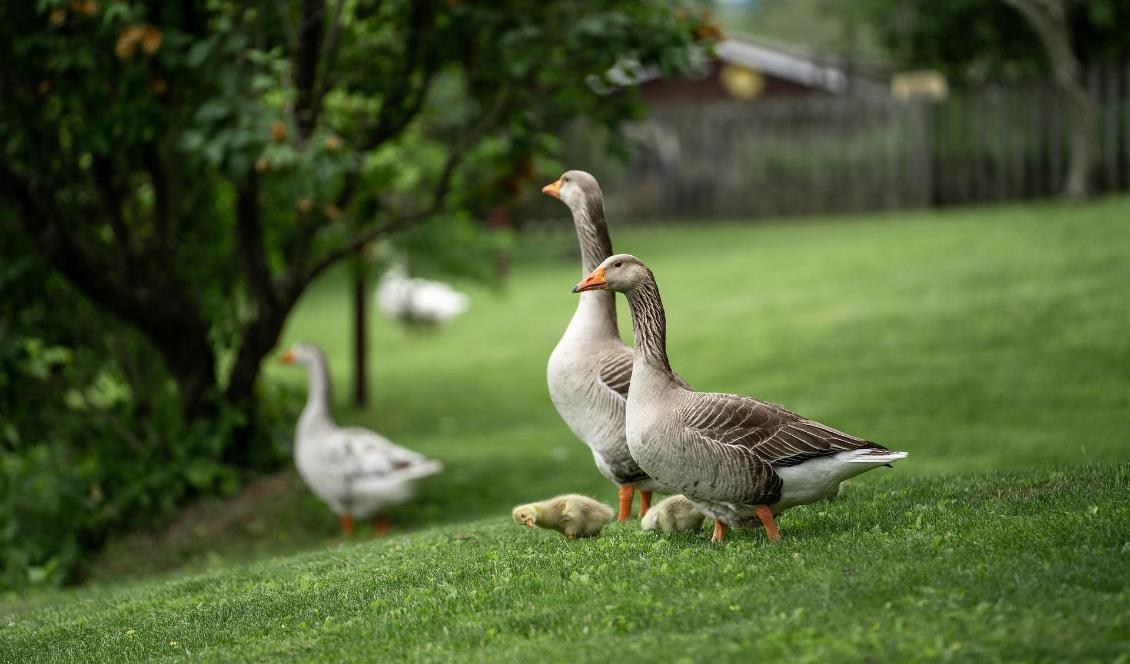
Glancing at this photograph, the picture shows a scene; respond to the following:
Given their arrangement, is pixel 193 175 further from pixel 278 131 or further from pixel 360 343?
pixel 360 343

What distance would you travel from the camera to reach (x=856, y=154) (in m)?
30.4

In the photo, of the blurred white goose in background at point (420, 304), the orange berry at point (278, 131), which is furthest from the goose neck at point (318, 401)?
the blurred white goose in background at point (420, 304)

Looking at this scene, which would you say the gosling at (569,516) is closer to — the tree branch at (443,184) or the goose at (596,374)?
the goose at (596,374)

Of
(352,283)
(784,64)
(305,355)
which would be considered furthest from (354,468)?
(784,64)

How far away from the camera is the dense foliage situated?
11.5m

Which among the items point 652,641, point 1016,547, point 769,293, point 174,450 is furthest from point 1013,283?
point 652,641

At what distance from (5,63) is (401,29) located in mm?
3875

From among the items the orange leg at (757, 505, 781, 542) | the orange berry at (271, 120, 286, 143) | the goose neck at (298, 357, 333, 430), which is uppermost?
the orange berry at (271, 120, 286, 143)

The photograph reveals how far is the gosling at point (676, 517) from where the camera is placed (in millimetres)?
7629

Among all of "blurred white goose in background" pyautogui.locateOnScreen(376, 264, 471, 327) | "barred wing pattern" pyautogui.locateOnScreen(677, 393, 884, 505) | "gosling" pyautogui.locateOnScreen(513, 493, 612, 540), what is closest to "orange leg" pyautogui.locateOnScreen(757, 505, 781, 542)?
"barred wing pattern" pyautogui.locateOnScreen(677, 393, 884, 505)

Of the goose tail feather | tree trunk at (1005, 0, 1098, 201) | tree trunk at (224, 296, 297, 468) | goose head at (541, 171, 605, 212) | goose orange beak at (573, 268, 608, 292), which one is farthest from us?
tree trunk at (1005, 0, 1098, 201)

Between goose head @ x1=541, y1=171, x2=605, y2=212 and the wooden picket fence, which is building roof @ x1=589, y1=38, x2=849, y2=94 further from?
goose head @ x1=541, y1=171, x2=605, y2=212

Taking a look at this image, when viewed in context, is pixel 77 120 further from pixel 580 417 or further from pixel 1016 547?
pixel 1016 547

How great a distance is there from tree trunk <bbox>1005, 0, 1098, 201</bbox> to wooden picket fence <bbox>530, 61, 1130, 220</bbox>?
1.78 ft
